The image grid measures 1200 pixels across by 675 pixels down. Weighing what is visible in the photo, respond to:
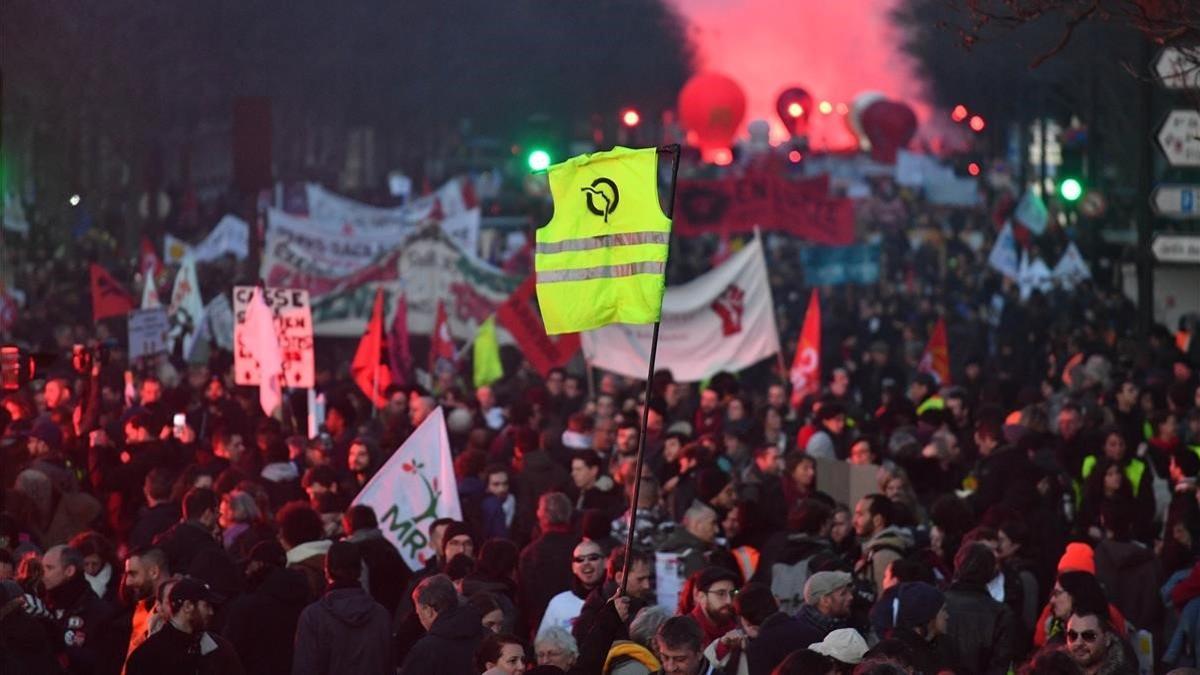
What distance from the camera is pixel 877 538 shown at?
10805 millimetres

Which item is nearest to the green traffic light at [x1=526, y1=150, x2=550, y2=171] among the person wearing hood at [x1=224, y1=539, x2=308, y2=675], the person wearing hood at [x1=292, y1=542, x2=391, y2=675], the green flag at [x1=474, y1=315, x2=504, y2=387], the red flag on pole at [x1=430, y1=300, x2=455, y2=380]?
the red flag on pole at [x1=430, y1=300, x2=455, y2=380]

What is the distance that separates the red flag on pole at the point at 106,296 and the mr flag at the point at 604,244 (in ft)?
42.2

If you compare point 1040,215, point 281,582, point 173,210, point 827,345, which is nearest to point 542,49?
point 173,210

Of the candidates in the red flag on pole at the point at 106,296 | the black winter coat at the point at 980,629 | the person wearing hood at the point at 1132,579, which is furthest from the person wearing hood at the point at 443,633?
the red flag on pole at the point at 106,296

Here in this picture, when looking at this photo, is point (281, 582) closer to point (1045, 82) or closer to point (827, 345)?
point (827, 345)

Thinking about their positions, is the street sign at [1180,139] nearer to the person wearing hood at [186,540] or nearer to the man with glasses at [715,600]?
the man with glasses at [715,600]

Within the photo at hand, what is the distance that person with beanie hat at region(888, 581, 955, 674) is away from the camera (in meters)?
8.51

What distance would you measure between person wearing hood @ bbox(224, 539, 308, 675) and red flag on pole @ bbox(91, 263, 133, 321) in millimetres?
12099

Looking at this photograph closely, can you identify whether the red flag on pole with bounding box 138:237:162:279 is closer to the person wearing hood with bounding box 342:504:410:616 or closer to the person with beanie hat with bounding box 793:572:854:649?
the person wearing hood with bounding box 342:504:410:616

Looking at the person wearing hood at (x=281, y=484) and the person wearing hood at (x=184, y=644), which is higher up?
the person wearing hood at (x=281, y=484)

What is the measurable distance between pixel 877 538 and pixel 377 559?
2.38m

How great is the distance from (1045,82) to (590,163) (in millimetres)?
41024

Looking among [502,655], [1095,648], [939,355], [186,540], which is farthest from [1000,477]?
[939,355]

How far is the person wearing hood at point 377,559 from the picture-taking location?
35.2 feet
